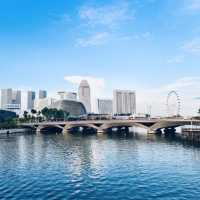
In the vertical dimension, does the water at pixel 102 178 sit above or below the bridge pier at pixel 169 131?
below

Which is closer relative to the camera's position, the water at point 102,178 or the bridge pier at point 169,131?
the water at point 102,178

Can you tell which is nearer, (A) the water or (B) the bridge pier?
(A) the water

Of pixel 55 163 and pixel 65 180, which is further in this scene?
pixel 55 163

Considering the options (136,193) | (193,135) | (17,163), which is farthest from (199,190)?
(193,135)

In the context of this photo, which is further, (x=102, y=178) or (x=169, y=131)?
(x=169, y=131)

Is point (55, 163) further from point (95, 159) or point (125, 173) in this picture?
point (125, 173)

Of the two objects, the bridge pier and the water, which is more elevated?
the bridge pier

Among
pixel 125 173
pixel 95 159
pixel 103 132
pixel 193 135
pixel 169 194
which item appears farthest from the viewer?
pixel 103 132

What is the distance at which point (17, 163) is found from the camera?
66.2 m

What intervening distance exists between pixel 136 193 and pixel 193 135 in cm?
9312

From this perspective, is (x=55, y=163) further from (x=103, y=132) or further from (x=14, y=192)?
(x=103, y=132)

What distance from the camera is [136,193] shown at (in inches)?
1583

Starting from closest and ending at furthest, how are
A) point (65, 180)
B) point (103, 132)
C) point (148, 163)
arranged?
point (65, 180) < point (148, 163) < point (103, 132)

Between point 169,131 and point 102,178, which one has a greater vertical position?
point 169,131
